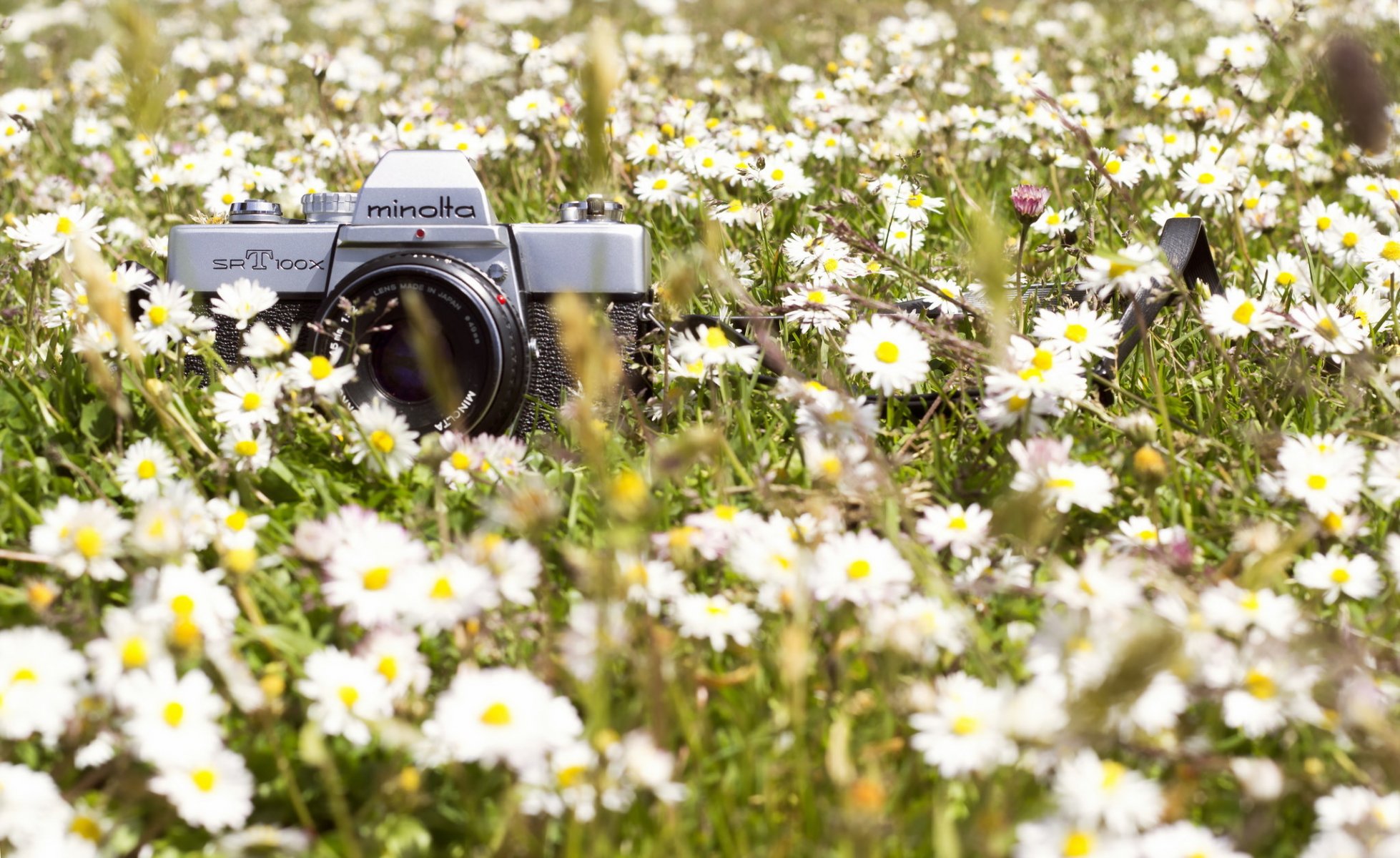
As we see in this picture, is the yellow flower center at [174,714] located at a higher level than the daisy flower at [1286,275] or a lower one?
higher

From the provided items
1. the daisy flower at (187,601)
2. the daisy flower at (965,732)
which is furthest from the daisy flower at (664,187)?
the daisy flower at (965,732)

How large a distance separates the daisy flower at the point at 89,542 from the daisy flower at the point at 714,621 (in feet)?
1.90

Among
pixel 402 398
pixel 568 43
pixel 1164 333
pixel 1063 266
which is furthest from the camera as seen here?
pixel 568 43

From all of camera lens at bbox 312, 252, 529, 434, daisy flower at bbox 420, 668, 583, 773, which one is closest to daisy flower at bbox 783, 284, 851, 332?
camera lens at bbox 312, 252, 529, 434

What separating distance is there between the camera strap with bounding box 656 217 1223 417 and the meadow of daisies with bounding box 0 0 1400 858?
1.0 inches

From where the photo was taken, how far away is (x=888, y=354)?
5.22 feet

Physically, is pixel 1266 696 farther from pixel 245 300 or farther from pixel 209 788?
pixel 245 300

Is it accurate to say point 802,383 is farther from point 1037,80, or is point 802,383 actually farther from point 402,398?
point 1037,80

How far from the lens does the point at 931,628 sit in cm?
118

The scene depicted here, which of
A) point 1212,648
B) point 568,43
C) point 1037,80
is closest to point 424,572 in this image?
point 1212,648

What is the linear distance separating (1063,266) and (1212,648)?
1434 mm

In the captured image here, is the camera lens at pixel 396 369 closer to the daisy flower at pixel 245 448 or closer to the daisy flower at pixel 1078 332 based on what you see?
the daisy flower at pixel 245 448

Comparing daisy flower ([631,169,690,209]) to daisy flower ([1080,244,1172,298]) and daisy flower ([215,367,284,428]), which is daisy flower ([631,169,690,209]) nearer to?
→ daisy flower ([1080,244,1172,298])

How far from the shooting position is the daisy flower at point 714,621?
4.09 ft
